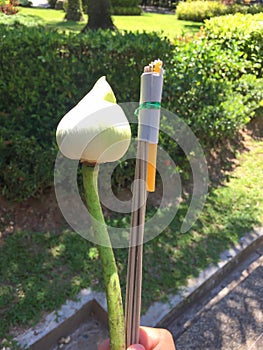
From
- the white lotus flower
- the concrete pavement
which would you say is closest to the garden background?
the concrete pavement

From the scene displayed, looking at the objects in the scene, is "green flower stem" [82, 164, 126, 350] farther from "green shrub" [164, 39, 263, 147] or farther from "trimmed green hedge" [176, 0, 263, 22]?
"trimmed green hedge" [176, 0, 263, 22]

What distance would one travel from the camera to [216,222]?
3674mm

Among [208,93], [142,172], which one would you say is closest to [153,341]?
[142,172]

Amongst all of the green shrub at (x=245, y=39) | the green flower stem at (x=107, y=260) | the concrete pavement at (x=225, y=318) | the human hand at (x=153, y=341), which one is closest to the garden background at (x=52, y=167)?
the concrete pavement at (x=225, y=318)

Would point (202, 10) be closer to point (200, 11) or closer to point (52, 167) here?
point (200, 11)

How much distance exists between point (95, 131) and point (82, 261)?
7.95 feet

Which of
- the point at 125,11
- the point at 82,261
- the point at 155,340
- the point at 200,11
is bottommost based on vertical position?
the point at 82,261

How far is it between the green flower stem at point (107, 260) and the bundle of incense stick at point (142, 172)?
0.15 ft

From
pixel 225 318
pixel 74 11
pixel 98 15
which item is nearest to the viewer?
pixel 225 318

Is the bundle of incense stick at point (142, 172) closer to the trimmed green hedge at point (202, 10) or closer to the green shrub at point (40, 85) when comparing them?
the green shrub at point (40, 85)

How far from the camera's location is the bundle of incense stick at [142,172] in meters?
0.78

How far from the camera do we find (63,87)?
3.63 metres

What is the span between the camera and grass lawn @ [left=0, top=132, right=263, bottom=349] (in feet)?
8.58

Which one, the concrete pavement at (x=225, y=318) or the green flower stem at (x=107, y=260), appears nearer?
the green flower stem at (x=107, y=260)
